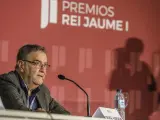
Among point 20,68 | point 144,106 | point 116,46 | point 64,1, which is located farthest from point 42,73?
point 144,106

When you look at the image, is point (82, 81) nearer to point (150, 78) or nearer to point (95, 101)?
point (95, 101)

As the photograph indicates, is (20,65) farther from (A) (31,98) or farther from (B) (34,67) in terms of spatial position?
(A) (31,98)

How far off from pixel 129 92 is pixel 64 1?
1210mm

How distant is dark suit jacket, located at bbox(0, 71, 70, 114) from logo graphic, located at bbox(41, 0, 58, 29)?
119 cm

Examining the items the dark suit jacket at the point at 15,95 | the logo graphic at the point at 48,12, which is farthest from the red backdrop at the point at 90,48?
the dark suit jacket at the point at 15,95

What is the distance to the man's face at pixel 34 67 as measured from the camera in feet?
8.78

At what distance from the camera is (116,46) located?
14.4 feet

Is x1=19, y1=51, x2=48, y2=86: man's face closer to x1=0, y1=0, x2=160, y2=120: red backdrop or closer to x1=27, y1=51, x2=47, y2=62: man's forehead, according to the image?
x1=27, y1=51, x2=47, y2=62: man's forehead

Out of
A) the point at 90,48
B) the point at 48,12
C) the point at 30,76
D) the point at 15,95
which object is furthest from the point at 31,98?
the point at 90,48

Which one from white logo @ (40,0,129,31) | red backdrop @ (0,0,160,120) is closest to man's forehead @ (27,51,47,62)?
red backdrop @ (0,0,160,120)

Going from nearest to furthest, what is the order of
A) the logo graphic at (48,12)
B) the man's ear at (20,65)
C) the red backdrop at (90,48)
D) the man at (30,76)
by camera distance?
the man at (30,76), the man's ear at (20,65), the red backdrop at (90,48), the logo graphic at (48,12)

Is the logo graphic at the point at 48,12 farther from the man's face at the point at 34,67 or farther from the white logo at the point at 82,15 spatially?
the man's face at the point at 34,67

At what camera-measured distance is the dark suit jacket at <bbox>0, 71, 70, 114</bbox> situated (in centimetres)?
238

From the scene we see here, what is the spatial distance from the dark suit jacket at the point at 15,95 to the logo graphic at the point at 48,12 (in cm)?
119
